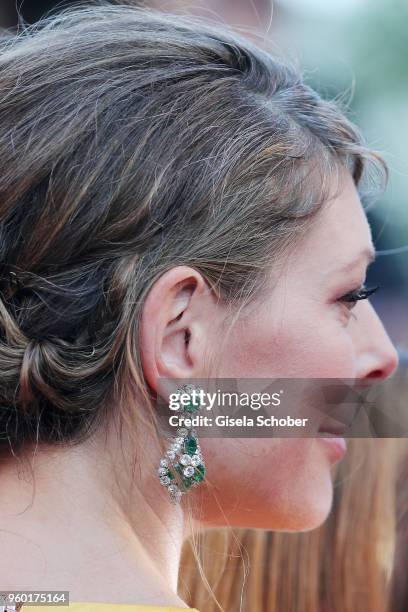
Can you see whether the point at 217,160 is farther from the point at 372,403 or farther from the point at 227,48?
the point at 372,403

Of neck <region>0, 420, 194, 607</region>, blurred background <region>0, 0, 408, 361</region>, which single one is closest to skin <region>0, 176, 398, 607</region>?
neck <region>0, 420, 194, 607</region>

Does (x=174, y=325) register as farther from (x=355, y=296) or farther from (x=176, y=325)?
(x=355, y=296)

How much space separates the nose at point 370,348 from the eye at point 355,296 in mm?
41

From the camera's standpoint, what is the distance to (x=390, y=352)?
1374mm

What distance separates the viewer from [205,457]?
1.19m

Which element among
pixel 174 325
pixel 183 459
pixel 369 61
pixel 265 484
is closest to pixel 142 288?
pixel 174 325

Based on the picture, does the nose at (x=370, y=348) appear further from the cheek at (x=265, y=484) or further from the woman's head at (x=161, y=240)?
the cheek at (x=265, y=484)

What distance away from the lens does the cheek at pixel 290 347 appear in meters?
1.18

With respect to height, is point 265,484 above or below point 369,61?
below

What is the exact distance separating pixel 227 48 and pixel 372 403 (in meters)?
0.62

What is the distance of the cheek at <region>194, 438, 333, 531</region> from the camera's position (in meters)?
1.21

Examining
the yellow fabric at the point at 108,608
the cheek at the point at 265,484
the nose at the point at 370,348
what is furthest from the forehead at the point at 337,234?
the yellow fabric at the point at 108,608

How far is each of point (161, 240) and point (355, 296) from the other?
340 millimetres

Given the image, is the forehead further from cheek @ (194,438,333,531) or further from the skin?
cheek @ (194,438,333,531)
